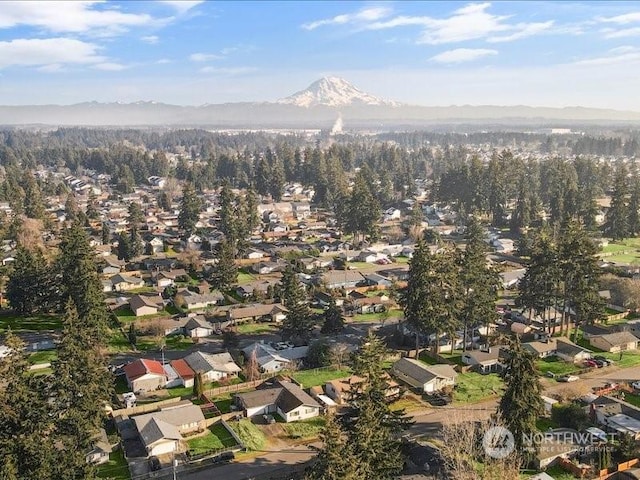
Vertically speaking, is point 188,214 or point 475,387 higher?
point 188,214

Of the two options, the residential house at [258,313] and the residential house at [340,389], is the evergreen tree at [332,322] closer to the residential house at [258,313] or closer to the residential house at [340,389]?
the residential house at [258,313]

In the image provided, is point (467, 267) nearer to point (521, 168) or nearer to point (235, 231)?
point (235, 231)

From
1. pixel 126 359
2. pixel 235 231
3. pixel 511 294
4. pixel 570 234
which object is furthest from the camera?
pixel 235 231

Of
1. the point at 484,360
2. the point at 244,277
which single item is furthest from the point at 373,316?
the point at 244,277

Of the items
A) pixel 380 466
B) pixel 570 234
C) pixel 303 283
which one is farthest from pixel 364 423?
pixel 303 283

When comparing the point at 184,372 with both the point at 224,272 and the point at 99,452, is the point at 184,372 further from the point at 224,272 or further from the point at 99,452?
the point at 224,272

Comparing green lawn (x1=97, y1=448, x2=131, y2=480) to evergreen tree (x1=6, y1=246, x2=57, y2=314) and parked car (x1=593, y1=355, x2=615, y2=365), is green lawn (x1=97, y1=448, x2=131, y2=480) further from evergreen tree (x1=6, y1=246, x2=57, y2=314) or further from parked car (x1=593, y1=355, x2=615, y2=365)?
parked car (x1=593, y1=355, x2=615, y2=365)
